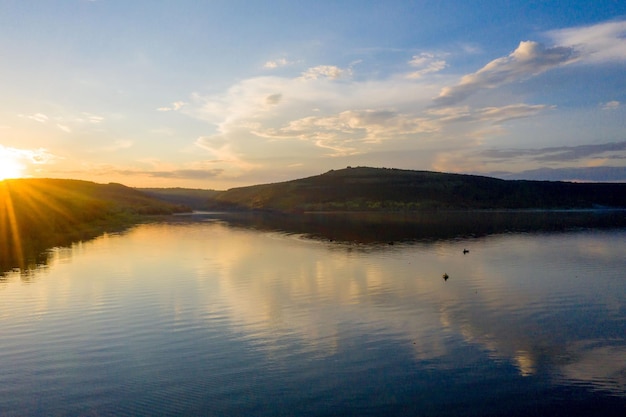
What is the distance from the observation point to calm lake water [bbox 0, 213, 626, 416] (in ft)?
51.1

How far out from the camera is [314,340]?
21.7 m

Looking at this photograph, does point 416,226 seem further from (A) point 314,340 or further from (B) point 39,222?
(A) point 314,340

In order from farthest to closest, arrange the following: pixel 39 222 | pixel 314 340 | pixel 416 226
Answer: pixel 416 226 < pixel 39 222 < pixel 314 340

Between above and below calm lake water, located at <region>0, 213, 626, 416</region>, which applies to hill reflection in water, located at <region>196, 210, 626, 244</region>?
above

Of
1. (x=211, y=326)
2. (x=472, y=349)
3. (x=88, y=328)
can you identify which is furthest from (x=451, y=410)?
(x=88, y=328)

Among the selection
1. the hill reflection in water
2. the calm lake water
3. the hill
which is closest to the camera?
the calm lake water

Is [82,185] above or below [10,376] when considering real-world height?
above

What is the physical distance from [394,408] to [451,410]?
1731 millimetres

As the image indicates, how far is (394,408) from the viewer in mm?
14977

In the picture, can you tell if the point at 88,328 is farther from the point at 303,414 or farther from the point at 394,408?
the point at 394,408

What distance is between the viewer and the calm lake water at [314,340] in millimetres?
15570

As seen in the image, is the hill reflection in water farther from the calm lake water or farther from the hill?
the calm lake water

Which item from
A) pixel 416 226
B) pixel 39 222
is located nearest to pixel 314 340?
pixel 39 222

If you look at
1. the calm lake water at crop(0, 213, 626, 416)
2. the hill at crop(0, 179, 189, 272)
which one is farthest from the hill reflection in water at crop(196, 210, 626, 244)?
the calm lake water at crop(0, 213, 626, 416)
